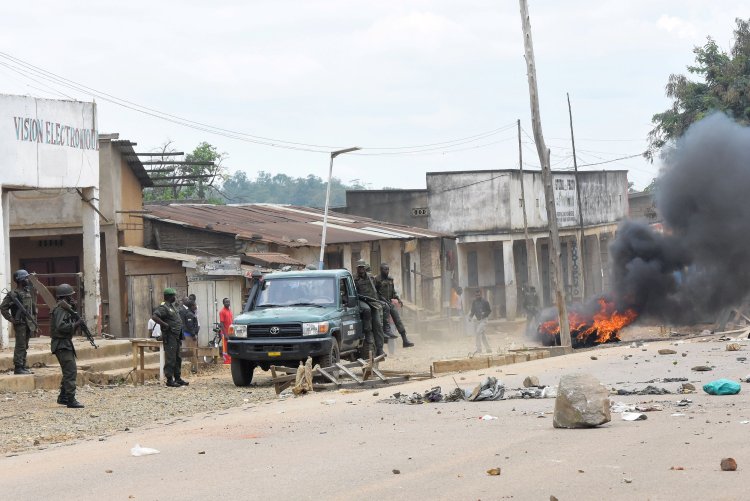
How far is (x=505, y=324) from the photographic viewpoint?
141 feet

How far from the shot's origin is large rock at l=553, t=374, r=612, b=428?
10617 mm

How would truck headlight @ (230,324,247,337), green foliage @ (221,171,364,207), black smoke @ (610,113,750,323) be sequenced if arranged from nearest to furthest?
truck headlight @ (230,324,247,337)
black smoke @ (610,113,750,323)
green foliage @ (221,171,364,207)

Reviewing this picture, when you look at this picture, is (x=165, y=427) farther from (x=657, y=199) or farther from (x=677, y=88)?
(x=677, y=88)

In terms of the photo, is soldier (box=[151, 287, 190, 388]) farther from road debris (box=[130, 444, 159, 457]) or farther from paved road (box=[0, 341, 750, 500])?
road debris (box=[130, 444, 159, 457])

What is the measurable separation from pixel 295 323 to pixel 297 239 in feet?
43.8

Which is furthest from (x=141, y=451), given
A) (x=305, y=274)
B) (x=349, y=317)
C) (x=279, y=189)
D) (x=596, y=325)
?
(x=279, y=189)

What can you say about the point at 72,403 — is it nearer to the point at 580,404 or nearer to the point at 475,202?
the point at 580,404

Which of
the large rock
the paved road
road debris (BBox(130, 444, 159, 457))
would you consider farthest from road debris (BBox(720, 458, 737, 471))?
road debris (BBox(130, 444, 159, 457))

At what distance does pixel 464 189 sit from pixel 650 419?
120ft

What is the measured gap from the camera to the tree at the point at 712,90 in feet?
129

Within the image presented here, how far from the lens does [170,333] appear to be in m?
17.9

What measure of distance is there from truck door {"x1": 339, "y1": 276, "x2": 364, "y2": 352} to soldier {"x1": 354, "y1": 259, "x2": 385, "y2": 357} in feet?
0.72

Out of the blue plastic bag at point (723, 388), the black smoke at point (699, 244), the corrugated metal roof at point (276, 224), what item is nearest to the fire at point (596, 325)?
the black smoke at point (699, 244)

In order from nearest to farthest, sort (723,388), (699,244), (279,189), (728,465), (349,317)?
(728,465), (723,388), (349,317), (699,244), (279,189)
